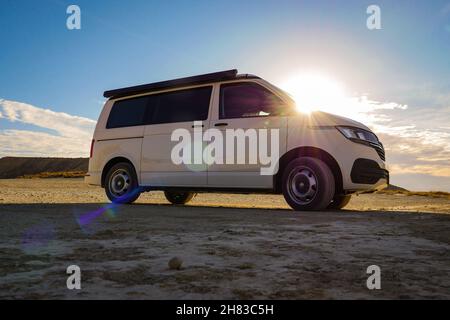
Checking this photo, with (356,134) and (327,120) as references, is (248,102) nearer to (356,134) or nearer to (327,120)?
(327,120)

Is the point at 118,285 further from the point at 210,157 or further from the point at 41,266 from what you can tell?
the point at 210,157

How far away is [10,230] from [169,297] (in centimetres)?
277

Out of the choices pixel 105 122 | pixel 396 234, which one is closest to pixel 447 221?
pixel 396 234

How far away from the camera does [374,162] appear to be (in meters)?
6.62

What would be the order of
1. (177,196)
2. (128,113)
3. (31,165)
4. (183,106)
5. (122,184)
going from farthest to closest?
(31,165) → (177,196) → (128,113) → (122,184) → (183,106)

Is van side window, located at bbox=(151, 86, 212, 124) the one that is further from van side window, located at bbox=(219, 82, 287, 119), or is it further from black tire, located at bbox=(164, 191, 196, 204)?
black tire, located at bbox=(164, 191, 196, 204)

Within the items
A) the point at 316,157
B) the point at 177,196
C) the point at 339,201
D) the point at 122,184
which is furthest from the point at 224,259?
the point at 177,196

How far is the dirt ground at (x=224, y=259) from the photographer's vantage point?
1963 millimetres

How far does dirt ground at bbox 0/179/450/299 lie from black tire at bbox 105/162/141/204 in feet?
11.9

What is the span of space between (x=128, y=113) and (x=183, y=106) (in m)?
1.38

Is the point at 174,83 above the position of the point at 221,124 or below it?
above

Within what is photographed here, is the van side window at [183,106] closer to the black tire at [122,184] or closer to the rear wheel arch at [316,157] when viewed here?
the black tire at [122,184]

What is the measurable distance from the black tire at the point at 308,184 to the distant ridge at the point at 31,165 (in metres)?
101

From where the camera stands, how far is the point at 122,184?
8.42 m
